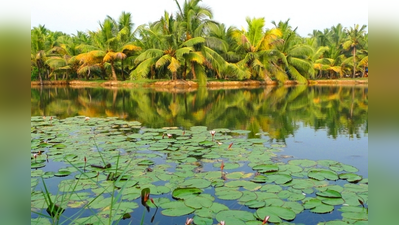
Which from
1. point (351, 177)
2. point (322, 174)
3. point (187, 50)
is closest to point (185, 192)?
point (322, 174)

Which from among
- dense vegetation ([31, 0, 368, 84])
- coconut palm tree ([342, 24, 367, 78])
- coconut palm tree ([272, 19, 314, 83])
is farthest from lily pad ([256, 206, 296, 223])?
coconut palm tree ([342, 24, 367, 78])

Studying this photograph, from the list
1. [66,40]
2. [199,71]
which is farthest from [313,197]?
[66,40]

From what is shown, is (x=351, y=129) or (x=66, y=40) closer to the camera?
(x=351, y=129)

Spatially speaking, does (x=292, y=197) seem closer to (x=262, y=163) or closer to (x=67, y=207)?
(x=262, y=163)

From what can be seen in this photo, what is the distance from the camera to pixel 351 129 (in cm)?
505

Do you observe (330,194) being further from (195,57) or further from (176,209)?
(195,57)

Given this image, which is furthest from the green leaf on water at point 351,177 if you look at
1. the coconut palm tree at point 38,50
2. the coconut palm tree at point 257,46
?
the coconut palm tree at point 38,50

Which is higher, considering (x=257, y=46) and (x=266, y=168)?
(x=257, y=46)

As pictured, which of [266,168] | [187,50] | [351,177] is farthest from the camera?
[187,50]

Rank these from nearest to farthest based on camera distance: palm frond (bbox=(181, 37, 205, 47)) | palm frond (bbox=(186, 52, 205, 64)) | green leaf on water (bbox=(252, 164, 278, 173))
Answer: green leaf on water (bbox=(252, 164, 278, 173)) < palm frond (bbox=(186, 52, 205, 64)) < palm frond (bbox=(181, 37, 205, 47))

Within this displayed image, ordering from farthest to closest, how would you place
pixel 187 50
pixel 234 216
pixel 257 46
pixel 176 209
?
1. pixel 257 46
2. pixel 187 50
3. pixel 176 209
4. pixel 234 216

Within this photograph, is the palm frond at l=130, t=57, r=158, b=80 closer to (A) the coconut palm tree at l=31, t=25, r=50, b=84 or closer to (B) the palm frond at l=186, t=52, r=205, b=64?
(B) the palm frond at l=186, t=52, r=205, b=64

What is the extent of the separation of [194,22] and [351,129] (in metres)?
14.2

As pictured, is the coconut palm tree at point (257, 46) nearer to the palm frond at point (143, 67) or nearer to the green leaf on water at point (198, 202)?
the palm frond at point (143, 67)
